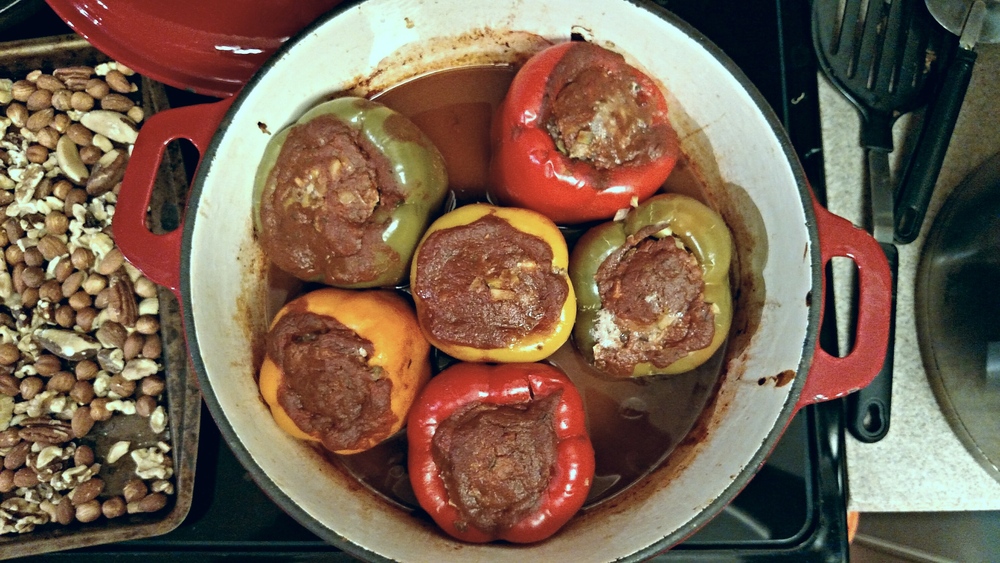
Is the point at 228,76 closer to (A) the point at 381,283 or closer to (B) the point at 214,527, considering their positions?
(A) the point at 381,283

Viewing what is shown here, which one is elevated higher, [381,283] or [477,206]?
[477,206]

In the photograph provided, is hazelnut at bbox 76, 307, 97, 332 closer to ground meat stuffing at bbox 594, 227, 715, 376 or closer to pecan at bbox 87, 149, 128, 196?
pecan at bbox 87, 149, 128, 196

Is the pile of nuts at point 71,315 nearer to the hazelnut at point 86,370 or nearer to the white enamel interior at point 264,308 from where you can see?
the hazelnut at point 86,370

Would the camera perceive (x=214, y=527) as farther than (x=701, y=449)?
Yes

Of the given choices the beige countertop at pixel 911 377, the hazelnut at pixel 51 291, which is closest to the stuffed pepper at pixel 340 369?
the hazelnut at pixel 51 291

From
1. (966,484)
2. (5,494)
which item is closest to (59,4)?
(5,494)

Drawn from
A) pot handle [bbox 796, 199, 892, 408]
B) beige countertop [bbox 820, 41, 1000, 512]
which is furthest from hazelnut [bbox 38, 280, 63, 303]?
beige countertop [bbox 820, 41, 1000, 512]

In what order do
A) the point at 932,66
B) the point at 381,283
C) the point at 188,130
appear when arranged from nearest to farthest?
the point at 188,130
the point at 381,283
the point at 932,66
